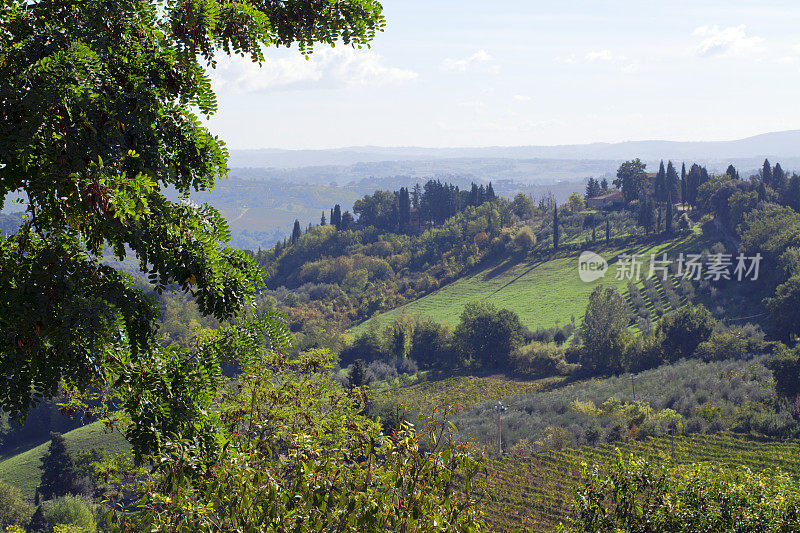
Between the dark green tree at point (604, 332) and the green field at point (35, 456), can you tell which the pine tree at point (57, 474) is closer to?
the green field at point (35, 456)

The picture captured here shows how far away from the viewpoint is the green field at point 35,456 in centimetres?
4697

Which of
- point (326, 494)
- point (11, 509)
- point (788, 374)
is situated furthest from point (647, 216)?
point (326, 494)

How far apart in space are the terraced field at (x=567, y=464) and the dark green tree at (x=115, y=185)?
77.8 feet

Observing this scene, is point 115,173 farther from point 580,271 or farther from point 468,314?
point 580,271

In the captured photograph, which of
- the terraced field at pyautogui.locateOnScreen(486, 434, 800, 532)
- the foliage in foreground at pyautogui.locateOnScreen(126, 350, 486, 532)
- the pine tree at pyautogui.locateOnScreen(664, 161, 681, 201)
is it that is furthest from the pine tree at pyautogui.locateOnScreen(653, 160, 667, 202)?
the foliage in foreground at pyautogui.locateOnScreen(126, 350, 486, 532)

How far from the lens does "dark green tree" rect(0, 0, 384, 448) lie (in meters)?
4.91

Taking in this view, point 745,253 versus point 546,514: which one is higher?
point 745,253

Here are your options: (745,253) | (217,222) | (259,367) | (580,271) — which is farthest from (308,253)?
(217,222)

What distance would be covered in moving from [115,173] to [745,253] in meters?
73.5

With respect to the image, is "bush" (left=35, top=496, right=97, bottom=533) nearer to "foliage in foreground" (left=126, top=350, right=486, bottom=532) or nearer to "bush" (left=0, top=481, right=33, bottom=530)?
"bush" (left=0, top=481, right=33, bottom=530)

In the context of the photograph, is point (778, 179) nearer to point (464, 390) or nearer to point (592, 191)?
point (592, 191)

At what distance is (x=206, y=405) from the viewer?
6.47 metres

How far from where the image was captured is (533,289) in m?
79.8

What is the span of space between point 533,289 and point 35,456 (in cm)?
5503
